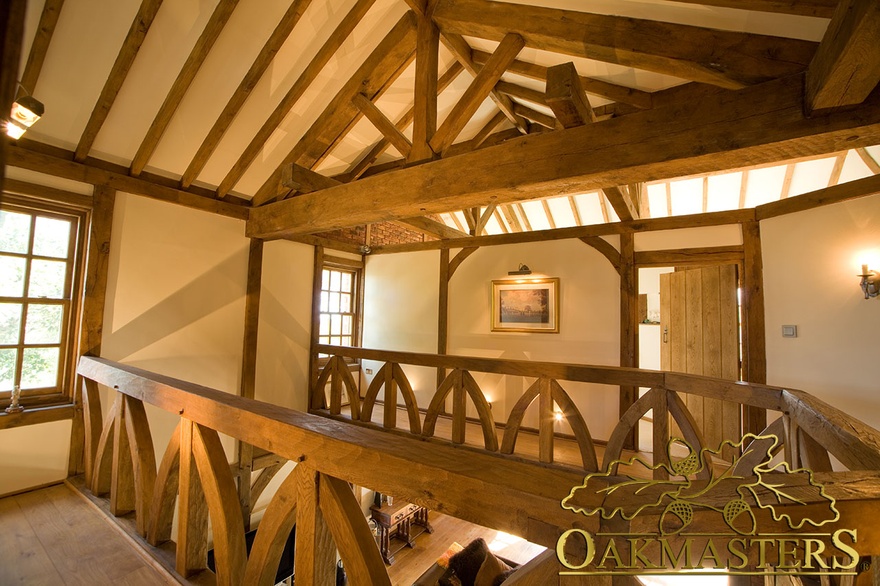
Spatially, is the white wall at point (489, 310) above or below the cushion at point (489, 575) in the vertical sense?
above

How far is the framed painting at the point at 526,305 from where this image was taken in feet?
15.5

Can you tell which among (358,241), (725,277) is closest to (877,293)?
(725,277)

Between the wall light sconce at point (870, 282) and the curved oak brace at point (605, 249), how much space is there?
1.88 m

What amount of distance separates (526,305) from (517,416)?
2.10 m

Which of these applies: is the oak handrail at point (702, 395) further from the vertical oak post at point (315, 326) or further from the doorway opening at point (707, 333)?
the vertical oak post at point (315, 326)

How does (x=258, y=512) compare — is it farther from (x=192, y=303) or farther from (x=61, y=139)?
(x=61, y=139)

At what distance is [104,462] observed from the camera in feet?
6.93

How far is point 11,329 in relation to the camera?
8.72 feet

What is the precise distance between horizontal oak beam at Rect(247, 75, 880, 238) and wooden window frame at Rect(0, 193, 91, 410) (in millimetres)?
2317

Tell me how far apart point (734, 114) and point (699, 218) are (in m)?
2.49

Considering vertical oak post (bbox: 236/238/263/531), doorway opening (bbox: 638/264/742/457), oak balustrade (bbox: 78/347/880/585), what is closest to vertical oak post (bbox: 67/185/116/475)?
oak balustrade (bbox: 78/347/880/585)

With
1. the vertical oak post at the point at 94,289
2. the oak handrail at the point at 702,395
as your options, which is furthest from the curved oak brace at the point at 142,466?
the oak handrail at the point at 702,395

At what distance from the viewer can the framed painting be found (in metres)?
4.73

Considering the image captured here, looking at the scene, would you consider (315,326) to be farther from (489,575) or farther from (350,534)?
(350,534)
